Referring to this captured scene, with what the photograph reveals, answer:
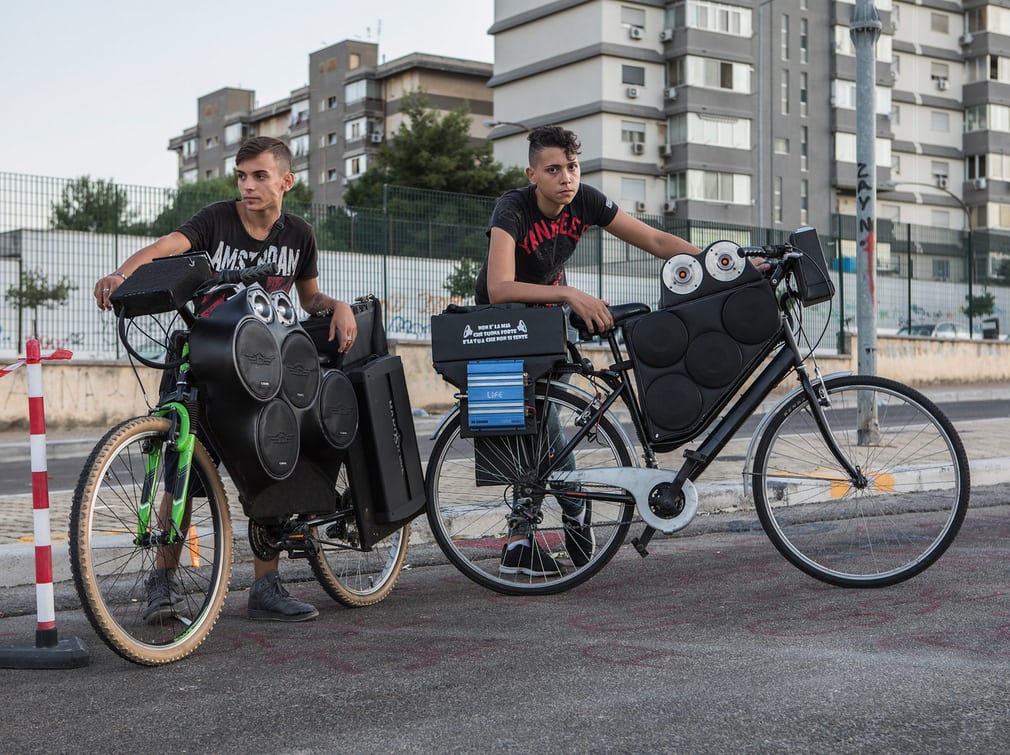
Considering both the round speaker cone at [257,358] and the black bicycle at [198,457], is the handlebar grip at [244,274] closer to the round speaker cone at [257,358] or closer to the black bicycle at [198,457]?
the black bicycle at [198,457]

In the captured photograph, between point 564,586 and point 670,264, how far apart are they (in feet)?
4.37

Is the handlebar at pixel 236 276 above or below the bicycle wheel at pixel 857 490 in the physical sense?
above

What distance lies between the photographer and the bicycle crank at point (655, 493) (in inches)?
195

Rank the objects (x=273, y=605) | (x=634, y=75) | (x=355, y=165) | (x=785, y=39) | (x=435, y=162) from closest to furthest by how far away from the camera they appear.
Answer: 1. (x=273, y=605)
2. (x=435, y=162)
3. (x=634, y=75)
4. (x=785, y=39)
5. (x=355, y=165)

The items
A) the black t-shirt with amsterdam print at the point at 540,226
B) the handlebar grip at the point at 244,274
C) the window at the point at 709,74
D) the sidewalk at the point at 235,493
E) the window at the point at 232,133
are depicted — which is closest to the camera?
the handlebar grip at the point at 244,274

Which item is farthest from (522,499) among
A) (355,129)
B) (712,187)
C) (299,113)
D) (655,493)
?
(299,113)

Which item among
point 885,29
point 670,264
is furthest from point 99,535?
point 885,29

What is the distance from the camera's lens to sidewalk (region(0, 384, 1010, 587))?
5607 millimetres

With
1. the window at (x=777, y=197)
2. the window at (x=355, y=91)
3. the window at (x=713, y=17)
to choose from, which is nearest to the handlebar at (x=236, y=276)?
the window at (x=713, y=17)

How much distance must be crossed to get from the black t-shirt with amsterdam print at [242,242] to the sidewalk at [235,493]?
4.28 ft

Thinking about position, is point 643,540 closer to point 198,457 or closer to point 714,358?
point 714,358

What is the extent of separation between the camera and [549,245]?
18.0 ft

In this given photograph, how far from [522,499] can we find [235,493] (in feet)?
8.99

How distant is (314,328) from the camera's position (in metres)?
4.99
